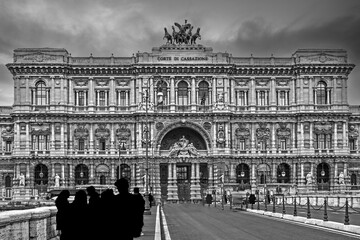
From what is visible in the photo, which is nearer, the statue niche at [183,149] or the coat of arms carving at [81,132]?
the statue niche at [183,149]

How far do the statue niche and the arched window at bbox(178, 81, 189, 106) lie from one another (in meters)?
6.41

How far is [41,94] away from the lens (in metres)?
112

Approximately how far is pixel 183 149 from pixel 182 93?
31.6 ft

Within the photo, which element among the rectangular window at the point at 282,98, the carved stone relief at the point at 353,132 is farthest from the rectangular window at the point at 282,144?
the carved stone relief at the point at 353,132

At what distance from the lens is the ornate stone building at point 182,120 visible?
364 feet

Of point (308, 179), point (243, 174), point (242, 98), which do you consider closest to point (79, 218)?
point (308, 179)

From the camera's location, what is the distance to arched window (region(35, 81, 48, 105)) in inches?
4412

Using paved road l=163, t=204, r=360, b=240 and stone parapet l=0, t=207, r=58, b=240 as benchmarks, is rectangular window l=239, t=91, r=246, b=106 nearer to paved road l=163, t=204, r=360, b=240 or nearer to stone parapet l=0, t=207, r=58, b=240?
paved road l=163, t=204, r=360, b=240

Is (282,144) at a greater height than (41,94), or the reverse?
(41,94)

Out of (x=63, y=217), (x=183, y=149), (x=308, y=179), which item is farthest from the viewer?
(x=183, y=149)

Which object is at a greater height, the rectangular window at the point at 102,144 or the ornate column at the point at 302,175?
the rectangular window at the point at 102,144

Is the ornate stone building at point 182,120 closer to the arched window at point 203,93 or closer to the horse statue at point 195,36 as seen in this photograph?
the arched window at point 203,93

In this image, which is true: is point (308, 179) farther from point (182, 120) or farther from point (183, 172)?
point (182, 120)

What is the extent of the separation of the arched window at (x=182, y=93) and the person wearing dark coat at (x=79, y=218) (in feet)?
308
